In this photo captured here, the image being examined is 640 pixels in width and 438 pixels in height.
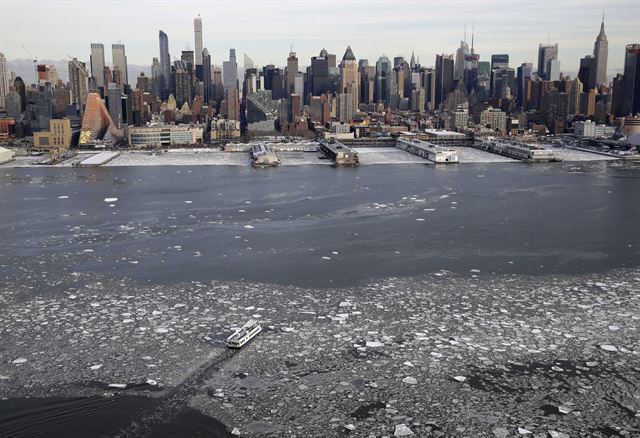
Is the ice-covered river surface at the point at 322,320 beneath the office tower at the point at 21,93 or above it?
beneath

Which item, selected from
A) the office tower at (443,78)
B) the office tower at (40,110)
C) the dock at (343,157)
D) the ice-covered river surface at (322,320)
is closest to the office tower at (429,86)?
the office tower at (443,78)

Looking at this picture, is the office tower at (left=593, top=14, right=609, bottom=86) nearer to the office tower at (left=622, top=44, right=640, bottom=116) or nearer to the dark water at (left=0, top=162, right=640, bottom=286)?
the office tower at (left=622, top=44, right=640, bottom=116)

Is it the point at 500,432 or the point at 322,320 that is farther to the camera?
the point at 322,320

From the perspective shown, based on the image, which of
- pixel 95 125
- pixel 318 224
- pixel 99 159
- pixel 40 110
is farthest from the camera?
pixel 40 110

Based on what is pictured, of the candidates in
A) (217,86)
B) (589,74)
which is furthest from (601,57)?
(217,86)

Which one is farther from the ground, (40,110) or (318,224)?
(40,110)

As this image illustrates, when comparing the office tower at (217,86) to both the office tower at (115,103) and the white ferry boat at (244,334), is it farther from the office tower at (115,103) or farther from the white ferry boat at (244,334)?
the white ferry boat at (244,334)

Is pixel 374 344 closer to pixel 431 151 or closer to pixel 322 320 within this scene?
pixel 322 320
